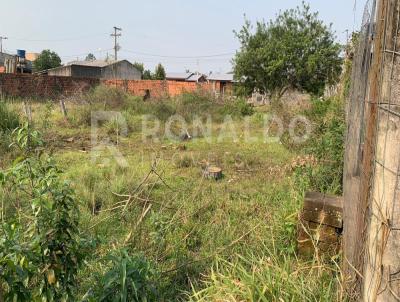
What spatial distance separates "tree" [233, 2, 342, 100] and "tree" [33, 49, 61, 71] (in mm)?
30108

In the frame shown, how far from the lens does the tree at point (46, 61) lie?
4525 centimetres

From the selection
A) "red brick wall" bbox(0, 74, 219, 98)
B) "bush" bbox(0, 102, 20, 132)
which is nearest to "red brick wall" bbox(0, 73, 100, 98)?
"red brick wall" bbox(0, 74, 219, 98)

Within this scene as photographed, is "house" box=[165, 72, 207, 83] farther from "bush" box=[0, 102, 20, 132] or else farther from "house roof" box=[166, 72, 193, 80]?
"bush" box=[0, 102, 20, 132]

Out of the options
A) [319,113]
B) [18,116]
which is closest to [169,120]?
[18,116]

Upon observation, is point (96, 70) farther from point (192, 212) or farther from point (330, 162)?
point (330, 162)

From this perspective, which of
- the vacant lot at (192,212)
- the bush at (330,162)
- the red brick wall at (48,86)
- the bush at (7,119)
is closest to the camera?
the vacant lot at (192,212)

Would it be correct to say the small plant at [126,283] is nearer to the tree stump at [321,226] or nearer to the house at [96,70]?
the tree stump at [321,226]

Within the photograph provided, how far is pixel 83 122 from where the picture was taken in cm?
1122

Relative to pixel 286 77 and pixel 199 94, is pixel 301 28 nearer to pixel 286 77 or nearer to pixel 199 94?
pixel 286 77

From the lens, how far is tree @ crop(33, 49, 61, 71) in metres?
45.2

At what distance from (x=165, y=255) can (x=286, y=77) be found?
69.6 feet

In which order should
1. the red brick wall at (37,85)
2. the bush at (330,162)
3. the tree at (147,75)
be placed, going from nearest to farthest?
the bush at (330,162)
the red brick wall at (37,85)
the tree at (147,75)

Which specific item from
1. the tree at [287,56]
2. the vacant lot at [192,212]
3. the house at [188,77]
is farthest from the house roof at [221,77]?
the vacant lot at [192,212]

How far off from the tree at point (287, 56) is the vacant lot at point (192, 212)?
13.4 m
